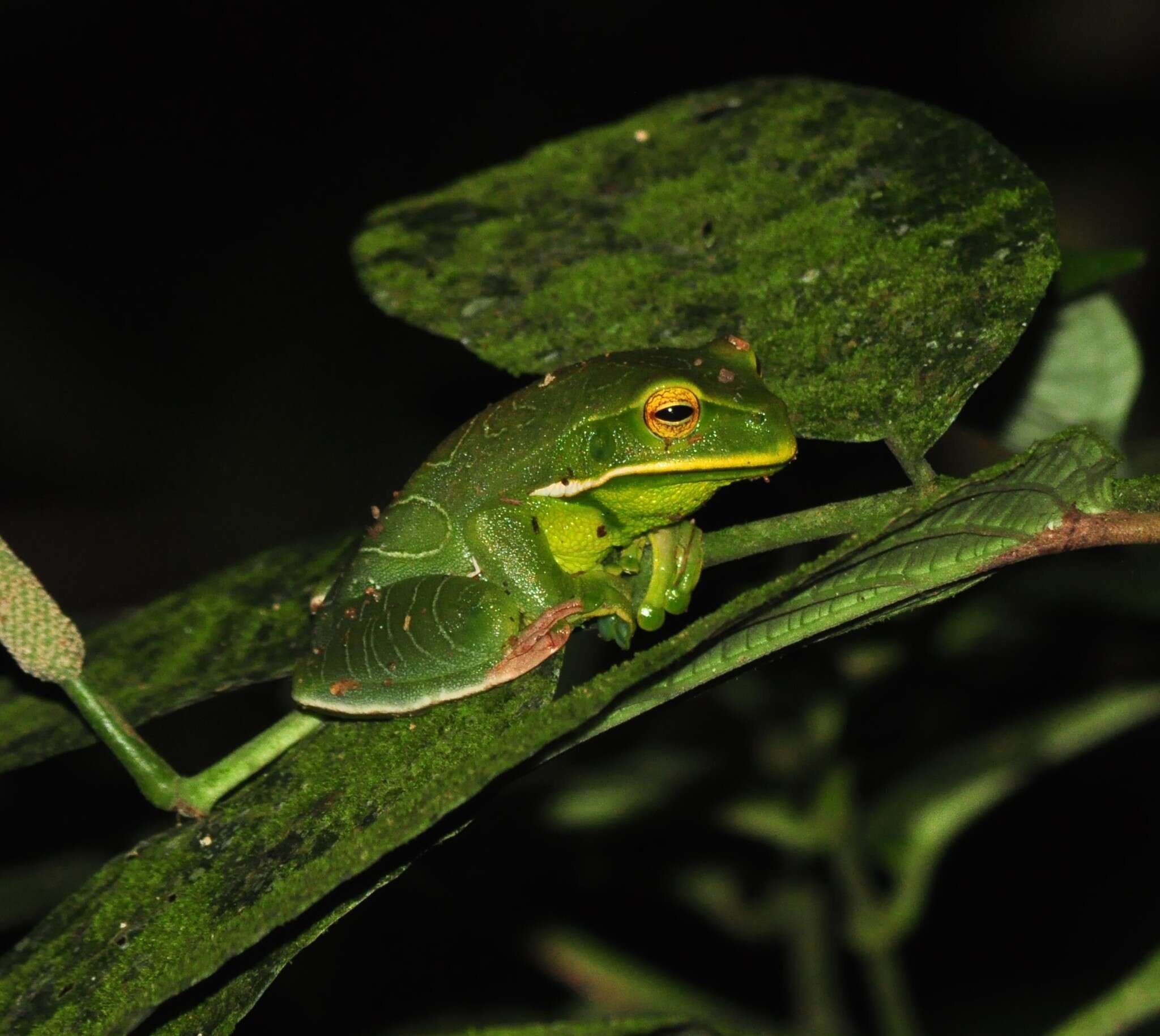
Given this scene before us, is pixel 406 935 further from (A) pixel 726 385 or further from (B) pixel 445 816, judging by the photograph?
(B) pixel 445 816

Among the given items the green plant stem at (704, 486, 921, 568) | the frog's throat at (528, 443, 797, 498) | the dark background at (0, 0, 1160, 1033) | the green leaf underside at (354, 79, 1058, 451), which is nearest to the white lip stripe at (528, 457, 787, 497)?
the frog's throat at (528, 443, 797, 498)

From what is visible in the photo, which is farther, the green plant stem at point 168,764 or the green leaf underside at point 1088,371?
the green leaf underside at point 1088,371

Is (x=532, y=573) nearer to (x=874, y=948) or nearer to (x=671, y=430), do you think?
(x=671, y=430)

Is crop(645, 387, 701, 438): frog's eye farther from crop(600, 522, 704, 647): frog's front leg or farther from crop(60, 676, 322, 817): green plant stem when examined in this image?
crop(60, 676, 322, 817): green plant stem

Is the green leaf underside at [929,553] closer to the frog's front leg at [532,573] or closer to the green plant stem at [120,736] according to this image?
the frog's front leg at [532,573]

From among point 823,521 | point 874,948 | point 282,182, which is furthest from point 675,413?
point 282,182

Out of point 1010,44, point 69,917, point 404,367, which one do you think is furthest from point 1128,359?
point 1010,44

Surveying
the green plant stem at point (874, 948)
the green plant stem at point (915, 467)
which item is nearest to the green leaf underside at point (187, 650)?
the green plant stem at point (915, 467)
